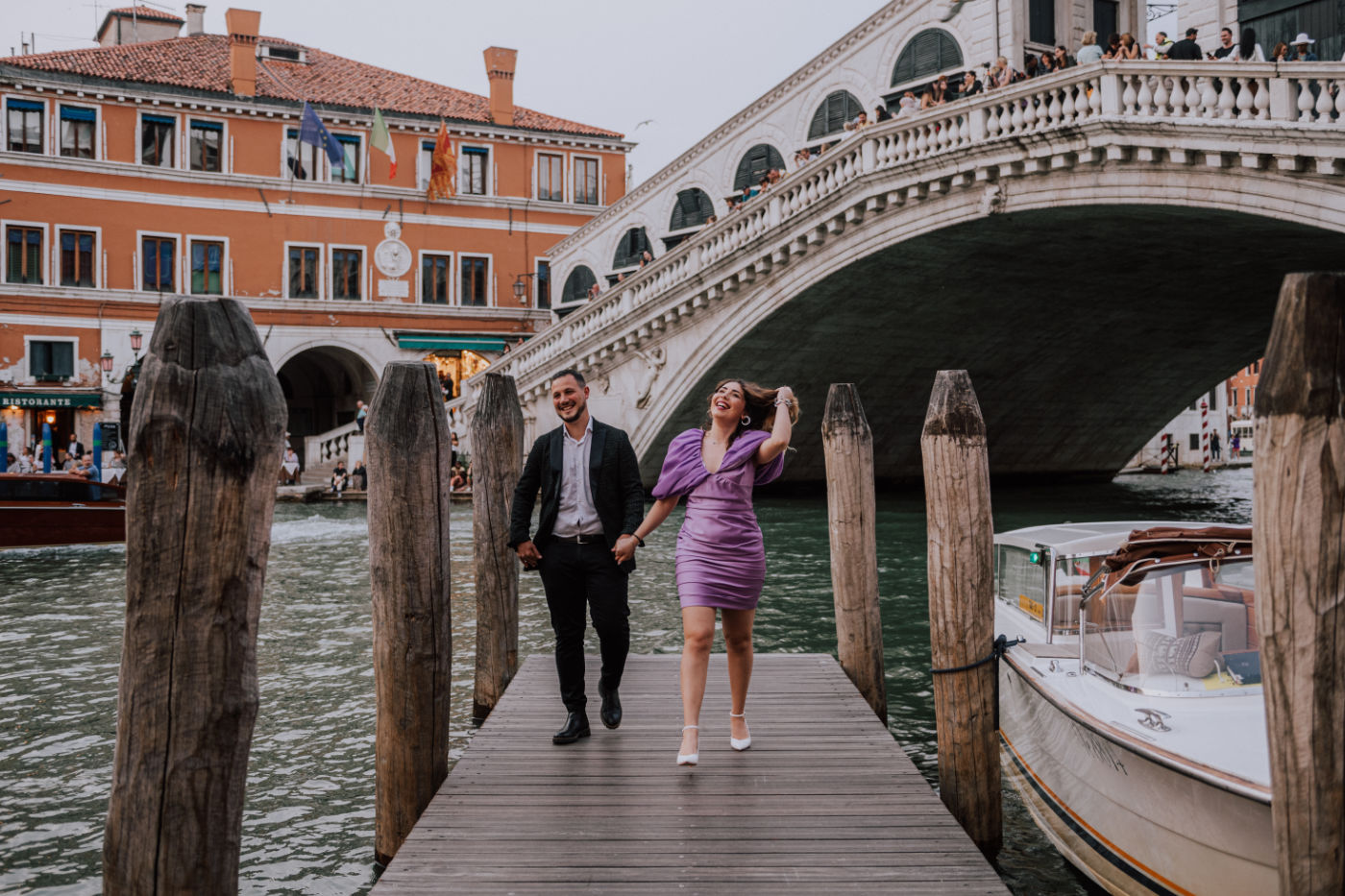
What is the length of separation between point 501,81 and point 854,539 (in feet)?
76.1

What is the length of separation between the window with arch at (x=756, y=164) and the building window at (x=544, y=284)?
6558 millimetres

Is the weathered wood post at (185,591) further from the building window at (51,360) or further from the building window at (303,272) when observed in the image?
the building window at (303,272)

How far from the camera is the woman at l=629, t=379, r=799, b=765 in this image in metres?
3.89

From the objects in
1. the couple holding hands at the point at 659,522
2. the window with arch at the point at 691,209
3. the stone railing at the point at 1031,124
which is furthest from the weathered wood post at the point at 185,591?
the window with arch at the point at 691,209

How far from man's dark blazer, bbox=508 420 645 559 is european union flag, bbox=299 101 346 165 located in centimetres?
1968

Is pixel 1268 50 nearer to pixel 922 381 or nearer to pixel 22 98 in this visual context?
pixel 922 381

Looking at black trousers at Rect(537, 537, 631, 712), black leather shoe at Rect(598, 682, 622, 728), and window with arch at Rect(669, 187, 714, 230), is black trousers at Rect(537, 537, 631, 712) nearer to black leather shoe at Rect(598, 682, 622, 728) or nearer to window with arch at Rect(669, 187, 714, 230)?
black leather shoe at Rect(598, 682, 622, 728)

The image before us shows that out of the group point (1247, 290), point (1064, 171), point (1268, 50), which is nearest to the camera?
point (1064, 171)

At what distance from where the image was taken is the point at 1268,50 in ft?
43.9

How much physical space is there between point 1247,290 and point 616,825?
1658cm

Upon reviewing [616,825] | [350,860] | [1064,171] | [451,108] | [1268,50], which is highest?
[451,108]

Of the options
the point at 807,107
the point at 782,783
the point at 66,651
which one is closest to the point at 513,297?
the point at 807,107

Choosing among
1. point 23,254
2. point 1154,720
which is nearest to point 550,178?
point 23,254

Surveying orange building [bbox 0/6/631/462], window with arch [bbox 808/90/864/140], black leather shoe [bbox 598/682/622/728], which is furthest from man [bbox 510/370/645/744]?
orange building [bbox 0/6/631/462]
